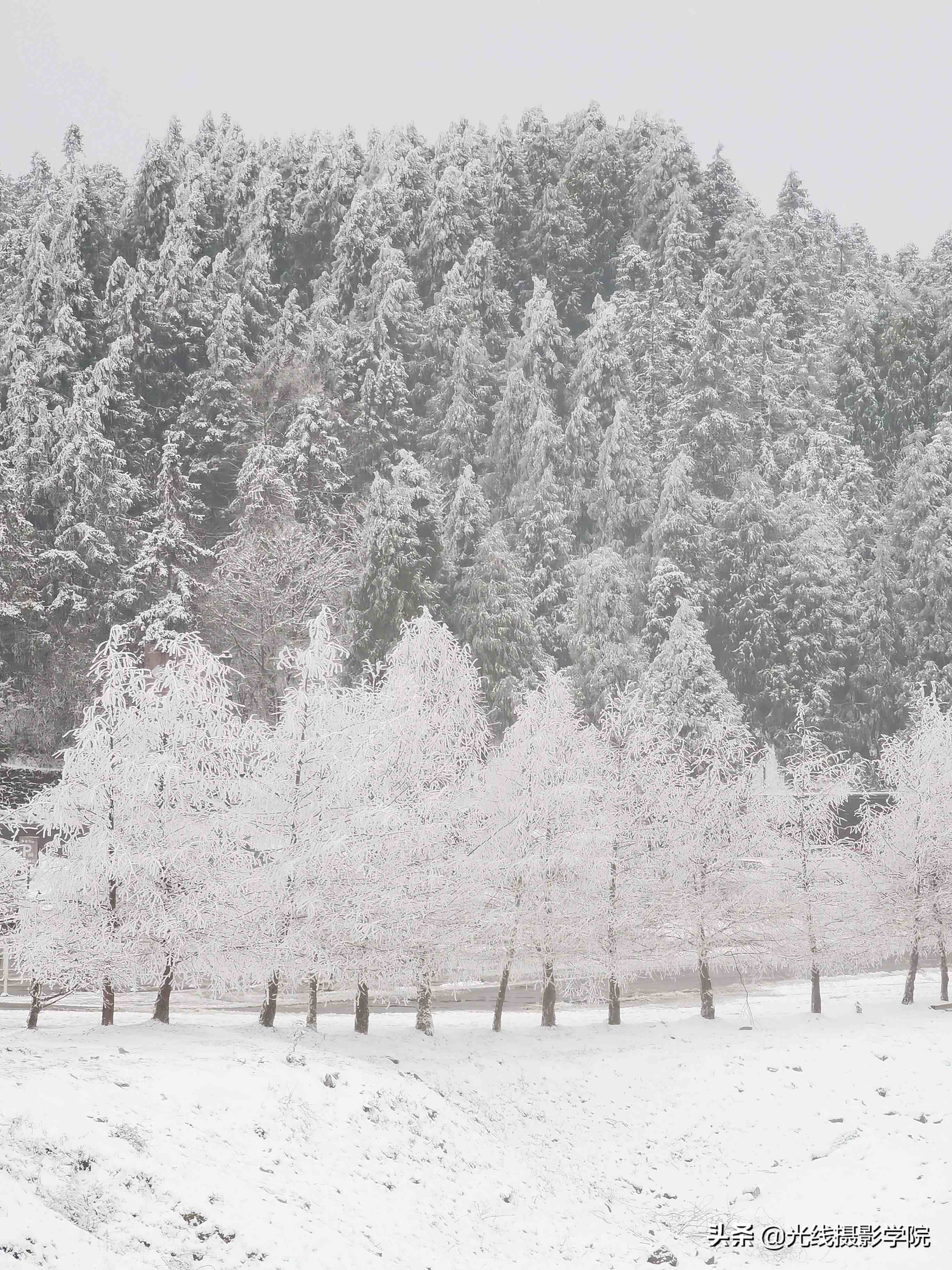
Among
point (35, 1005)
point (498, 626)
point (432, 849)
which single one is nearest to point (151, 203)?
point (498, 626)

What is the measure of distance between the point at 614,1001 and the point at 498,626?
26.5 m

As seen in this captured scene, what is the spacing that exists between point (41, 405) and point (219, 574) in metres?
11.9

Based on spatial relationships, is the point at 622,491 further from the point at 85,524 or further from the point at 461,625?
the point at 85,524

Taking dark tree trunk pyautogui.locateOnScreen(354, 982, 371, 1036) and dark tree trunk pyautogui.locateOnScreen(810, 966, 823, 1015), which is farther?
dark tree trunk pyautogui.locateOnScreen(810, 966, 823, 1015)

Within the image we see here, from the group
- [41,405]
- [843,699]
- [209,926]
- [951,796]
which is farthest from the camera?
[843,699]

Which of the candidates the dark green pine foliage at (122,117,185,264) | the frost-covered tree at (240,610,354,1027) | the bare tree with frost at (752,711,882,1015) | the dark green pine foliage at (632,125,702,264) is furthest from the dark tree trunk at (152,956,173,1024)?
the dark green pine foliage at (632,125,702,264)

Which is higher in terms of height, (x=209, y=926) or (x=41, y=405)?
(x=41, y=405)

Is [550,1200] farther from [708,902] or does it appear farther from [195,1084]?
[708,902]

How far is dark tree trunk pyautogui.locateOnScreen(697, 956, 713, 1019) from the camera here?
2903 cm

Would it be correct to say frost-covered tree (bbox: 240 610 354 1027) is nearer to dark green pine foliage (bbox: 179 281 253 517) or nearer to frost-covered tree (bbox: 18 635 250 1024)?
frost-covered tree (bbox: 18 635 250 1024)

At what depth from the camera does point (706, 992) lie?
29.1m

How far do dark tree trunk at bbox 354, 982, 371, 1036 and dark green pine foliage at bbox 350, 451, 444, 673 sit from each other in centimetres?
2502

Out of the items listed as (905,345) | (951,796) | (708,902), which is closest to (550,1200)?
(708,902)

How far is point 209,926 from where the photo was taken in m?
21.3
